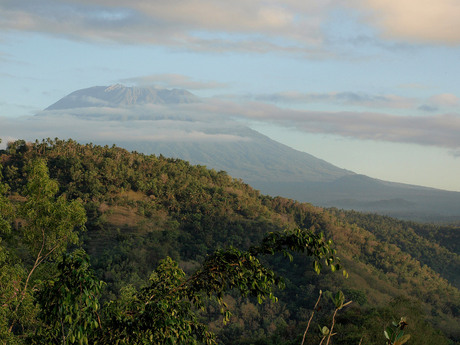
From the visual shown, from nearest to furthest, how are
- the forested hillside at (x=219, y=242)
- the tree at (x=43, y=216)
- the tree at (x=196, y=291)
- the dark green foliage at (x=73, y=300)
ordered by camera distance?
the dark green foliage at (x=73, y=300)
the tree at (x=196, y=291)
the tree at (x=43, y=216)
the forested hillside at (x=219, y=242)

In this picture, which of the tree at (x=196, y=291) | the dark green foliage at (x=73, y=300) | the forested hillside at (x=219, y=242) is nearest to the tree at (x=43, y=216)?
the tree at (x=196, y=291)

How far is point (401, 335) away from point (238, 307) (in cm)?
3526

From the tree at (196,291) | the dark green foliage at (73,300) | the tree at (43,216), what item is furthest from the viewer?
the tree at (43,216)

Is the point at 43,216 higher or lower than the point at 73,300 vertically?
lower

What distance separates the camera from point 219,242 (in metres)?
46.1

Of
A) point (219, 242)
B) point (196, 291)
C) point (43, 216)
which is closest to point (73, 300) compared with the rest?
point (196, 291)

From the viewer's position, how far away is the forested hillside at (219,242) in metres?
34.0

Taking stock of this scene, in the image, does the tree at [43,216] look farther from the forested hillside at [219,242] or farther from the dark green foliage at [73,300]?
the forested hillside at [219,242]

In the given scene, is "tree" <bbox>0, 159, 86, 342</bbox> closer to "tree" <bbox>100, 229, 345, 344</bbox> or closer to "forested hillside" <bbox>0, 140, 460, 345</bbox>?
"tree" <bbox>100, 229, 345, 344</bbox>

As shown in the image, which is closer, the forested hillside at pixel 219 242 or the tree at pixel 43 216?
the tree at pixel 43 216

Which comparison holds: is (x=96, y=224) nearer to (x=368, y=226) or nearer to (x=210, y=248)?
(x=210, y=248)

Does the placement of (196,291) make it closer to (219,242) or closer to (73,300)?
(73,300)

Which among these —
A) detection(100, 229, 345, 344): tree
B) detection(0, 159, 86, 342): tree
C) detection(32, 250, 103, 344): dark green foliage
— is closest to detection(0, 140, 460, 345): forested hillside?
detection(0, 159, 86, 342): tree

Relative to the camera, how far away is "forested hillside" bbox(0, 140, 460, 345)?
111 feet
